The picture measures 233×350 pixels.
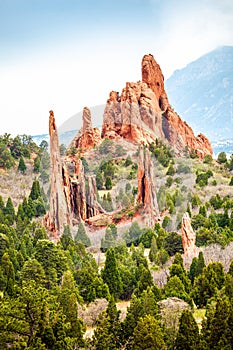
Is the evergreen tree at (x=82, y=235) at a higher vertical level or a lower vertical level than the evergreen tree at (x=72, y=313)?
higher

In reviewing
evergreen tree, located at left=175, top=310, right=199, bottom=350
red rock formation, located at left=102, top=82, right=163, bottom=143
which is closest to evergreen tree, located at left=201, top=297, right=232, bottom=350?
evergreen tree, located at left=175, top=310, right=199, bottom=350

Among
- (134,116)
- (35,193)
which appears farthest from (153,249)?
(134,116)

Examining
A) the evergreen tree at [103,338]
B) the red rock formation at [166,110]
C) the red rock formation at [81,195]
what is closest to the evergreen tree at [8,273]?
the red rock formation at [81,195]

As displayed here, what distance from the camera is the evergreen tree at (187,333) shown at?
23.5m

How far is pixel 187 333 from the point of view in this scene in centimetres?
2361

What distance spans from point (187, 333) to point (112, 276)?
12718 millimetres

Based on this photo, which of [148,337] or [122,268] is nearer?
[148,337]

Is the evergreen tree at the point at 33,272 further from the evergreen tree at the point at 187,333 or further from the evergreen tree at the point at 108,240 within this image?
the evergreen tree at the point at 187,333

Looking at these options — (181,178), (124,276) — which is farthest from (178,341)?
(181,178)

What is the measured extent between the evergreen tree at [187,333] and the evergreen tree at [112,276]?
11.8 m

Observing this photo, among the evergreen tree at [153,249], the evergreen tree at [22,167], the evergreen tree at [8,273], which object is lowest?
the evergreen tree at [153,249]

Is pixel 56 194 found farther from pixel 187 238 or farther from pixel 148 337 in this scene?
pixel 148 337

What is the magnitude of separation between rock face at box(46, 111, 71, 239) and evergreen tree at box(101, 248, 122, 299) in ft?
30.9

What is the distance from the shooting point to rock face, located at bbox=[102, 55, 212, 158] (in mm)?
60406
